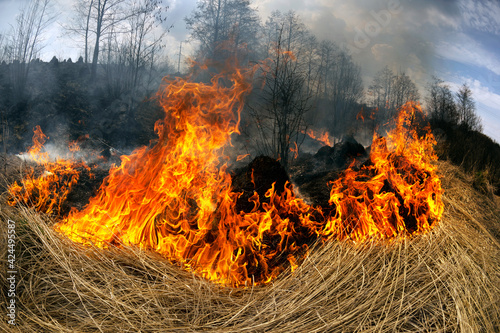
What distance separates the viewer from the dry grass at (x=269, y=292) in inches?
81.7

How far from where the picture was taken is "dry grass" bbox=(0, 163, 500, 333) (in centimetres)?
207

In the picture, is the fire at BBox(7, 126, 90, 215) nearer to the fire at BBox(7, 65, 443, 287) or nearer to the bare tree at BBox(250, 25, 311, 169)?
the fire at BBox(7, 65, 443, 287)

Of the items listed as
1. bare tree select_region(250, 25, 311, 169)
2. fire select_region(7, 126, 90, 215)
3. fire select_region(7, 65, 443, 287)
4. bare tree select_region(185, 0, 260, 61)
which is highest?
bare tree select_region(185, 0, 260, 61)

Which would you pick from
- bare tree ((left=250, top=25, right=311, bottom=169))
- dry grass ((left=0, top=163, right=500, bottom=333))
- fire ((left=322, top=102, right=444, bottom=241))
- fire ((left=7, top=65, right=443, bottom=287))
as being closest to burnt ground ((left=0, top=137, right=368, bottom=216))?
fire ((left=7, top=65, right=443, bottom=287))

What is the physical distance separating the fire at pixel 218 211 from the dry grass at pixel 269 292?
0.23 meters

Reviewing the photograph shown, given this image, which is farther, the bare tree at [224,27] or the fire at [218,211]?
the bare tree at [224,27]

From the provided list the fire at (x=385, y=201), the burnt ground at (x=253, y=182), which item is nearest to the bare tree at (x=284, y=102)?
the burnt ground at (x=253, y=182)

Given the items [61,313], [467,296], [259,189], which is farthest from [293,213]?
[61,313]

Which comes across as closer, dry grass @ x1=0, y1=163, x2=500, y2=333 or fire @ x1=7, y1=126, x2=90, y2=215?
dry grass @ x1=0, y1=163, x2=500, y2=333

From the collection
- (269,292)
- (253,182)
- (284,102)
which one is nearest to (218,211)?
(253,182)

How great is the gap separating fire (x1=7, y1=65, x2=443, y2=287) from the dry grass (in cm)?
23

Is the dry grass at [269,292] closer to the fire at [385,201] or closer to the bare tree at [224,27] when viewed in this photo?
the fire at [385,201]

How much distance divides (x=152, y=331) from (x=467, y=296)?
2.63 meters

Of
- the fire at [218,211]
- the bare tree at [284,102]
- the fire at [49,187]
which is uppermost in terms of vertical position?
the bare tree at [284,102]
